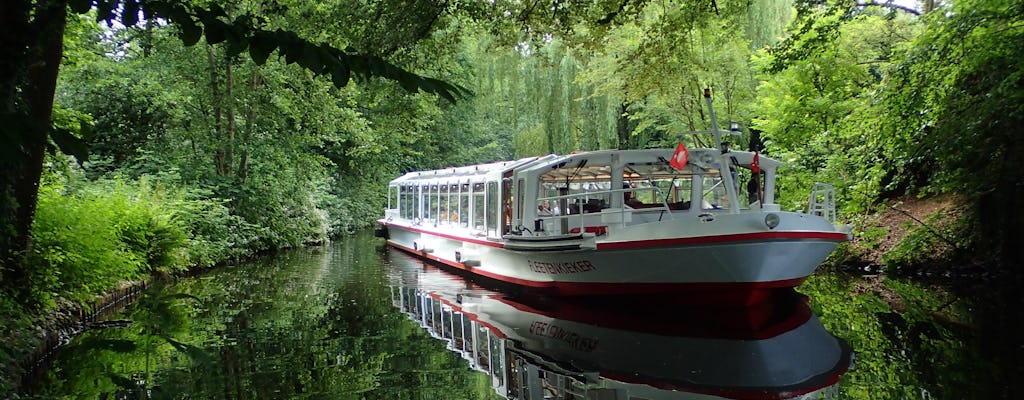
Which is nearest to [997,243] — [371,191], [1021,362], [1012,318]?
[1012,318]

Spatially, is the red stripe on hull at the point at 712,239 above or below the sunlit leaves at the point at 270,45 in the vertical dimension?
below

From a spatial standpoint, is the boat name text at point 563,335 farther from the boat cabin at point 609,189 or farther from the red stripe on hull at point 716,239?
the boat cabin at point 609,189

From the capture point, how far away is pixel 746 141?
80.0ft

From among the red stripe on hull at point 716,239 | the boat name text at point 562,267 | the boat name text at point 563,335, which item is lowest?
the boat name text at point 563,335

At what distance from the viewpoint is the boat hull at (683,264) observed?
32.6 feet

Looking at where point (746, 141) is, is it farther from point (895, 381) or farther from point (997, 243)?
point (895, 381)

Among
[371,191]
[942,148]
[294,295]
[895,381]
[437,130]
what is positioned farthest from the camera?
[437,130]

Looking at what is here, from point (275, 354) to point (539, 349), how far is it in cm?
287

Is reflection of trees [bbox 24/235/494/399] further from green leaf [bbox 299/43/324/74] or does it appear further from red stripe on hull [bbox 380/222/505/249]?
red stripe on hull [bbox 380/222/505/249]

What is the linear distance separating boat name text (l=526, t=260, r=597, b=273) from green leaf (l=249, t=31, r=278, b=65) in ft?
30.7

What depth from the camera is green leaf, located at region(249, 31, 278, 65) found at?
2.50m

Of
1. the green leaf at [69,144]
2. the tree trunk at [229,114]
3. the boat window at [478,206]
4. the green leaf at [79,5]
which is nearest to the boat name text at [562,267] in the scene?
the boat window at [478,206]

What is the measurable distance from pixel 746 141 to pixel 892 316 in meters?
15.1

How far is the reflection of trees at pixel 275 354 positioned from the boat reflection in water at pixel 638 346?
0.50 m
